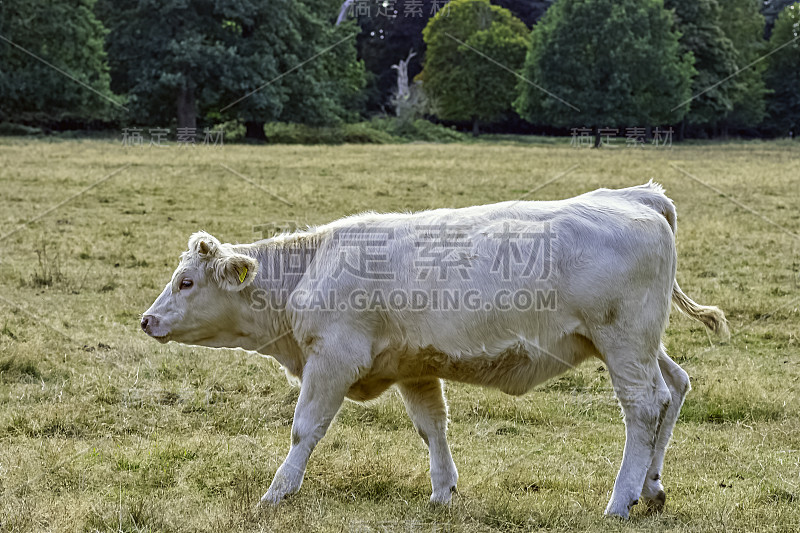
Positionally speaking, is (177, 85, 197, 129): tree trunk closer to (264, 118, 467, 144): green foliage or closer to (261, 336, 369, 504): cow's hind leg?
(264, 118, 467, 144): green foliage

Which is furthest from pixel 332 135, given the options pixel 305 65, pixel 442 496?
pixel 442 496

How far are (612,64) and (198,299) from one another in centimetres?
4393

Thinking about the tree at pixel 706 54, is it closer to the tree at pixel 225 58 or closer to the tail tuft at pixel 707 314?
the tree at pixel 225 58

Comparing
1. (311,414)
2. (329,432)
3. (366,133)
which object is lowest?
(366,133)

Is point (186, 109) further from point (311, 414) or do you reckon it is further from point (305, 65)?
point (311, 414)

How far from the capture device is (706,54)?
54.6m

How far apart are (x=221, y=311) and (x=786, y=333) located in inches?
242

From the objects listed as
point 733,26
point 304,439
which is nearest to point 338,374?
point 304,439

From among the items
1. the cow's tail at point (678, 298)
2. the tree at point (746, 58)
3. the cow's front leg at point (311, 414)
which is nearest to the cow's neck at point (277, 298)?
the cow's front leg at point (311, 414)

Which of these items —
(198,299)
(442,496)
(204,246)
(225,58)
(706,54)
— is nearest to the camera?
(442,496)

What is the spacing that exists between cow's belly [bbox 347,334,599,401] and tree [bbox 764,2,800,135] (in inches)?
2414

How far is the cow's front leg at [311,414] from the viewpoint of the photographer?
4.88 metres

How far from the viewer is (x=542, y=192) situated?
63.8ft

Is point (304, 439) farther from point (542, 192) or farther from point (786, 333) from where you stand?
point (542, 192)
